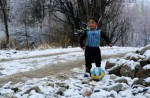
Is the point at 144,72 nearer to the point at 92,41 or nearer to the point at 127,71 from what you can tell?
the point at 127,71

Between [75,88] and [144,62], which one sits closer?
[75,88]

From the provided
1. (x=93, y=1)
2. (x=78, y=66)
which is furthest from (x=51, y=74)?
(x=93, y=1)

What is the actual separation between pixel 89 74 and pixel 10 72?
6.89ft

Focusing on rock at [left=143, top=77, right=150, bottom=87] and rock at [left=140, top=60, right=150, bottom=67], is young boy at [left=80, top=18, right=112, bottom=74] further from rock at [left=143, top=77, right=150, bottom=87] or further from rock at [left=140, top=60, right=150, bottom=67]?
rock at [left=143, top=77, right=150, bottom=87]

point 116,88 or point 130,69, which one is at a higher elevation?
point 130,69

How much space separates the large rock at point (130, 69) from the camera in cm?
→ 801

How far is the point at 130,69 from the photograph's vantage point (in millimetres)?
8070

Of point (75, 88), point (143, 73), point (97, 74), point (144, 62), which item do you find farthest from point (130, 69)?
point (75, 88)

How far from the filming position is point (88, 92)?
21.8 feet

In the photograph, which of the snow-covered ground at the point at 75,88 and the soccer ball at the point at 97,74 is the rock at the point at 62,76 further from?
the soccer ball at the point at 97,74

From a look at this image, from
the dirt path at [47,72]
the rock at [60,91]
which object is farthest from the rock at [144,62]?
the rock at [60,91]

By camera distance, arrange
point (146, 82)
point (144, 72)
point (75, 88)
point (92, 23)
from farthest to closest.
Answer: point (92, 23)
point (144, 72)
point (75, 88)
point (146, 82)

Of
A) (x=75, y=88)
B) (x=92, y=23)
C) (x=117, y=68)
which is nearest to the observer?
(x=75, y=88)

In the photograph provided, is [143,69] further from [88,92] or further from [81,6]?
[81,6]
